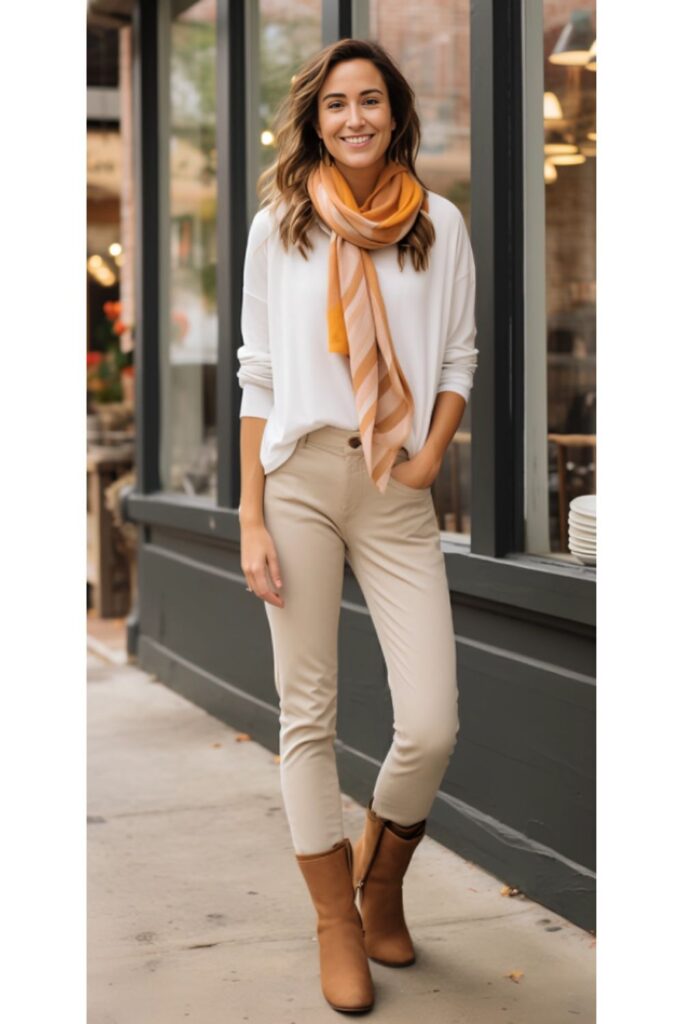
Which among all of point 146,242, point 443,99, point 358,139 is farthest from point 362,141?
point 146,242

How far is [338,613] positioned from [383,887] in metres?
0.64

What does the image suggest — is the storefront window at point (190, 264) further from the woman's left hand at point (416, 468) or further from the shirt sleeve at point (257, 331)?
the woman's left hand at point (416, 468)

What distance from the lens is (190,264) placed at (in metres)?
6.69

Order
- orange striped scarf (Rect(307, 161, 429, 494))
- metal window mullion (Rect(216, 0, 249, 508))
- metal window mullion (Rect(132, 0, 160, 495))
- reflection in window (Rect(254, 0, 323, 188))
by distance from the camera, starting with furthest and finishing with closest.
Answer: metal window mullion (Rect(132, 0, 160, 495)) < metal window mullion (Rect(216, 0, 249, 508)) < reflection in window (Rect(254, 0, 323, 188)) < orange striped scarf (Rect(307, 161, 429, 494))

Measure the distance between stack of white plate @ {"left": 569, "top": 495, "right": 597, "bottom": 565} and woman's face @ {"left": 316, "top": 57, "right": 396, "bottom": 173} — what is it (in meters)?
1.03

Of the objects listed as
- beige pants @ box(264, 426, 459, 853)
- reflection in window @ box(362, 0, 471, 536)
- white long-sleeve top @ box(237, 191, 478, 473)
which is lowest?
beige pants @ box(264, 426, 459, 853)

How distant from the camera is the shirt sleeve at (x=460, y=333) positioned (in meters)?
2.95

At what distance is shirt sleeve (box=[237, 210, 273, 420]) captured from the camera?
2.91 metres

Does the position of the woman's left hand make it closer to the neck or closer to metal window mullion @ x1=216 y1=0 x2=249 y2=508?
the neck

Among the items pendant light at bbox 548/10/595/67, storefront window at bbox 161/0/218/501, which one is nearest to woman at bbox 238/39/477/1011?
pendant light at bbox 548/10/595/67

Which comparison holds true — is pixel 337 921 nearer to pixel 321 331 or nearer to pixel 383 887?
pixel 383 887
